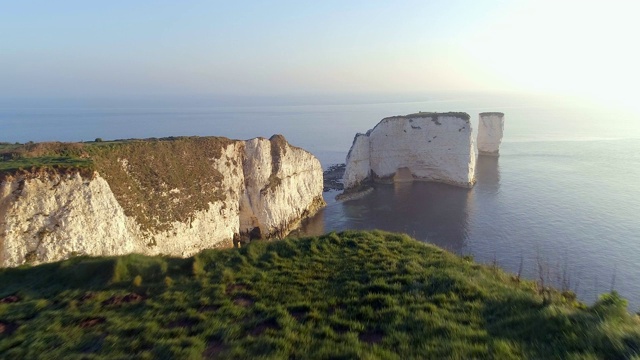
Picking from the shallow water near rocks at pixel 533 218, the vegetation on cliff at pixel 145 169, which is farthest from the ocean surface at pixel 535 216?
the vegetation on cliff at pixel 145 169

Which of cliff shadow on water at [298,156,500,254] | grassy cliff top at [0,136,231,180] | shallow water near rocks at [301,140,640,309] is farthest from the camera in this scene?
cliff shadow on water at [298,156,500,254]

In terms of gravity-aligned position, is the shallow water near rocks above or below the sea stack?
below

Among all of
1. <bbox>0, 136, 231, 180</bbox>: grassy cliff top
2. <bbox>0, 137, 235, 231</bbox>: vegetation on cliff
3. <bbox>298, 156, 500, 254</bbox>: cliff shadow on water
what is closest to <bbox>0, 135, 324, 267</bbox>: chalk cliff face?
<bbox>0, 137, 235, 231</bbox>: vegetation on cliff

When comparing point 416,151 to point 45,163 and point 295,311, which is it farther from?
point 295,311

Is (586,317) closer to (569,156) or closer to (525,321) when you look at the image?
(525,321)

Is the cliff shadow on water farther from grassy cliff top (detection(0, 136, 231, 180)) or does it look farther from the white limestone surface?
grassy cliff top (detection(0, 136, 231, 180))

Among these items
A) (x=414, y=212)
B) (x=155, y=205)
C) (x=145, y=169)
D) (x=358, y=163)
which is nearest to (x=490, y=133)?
(x=358, y=163)
